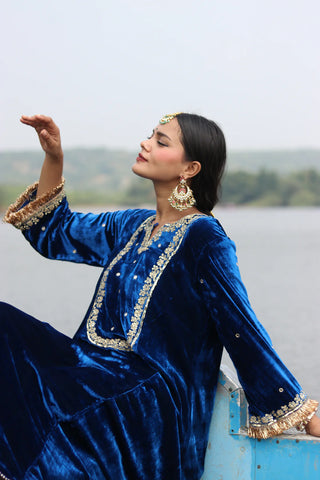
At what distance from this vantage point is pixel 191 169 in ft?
6.80

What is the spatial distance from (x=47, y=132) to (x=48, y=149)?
2.1 inches

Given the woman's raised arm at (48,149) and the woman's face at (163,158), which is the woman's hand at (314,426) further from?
the woman's raised arm at (48,149)

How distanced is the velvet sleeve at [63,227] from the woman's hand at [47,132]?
118 millimetres

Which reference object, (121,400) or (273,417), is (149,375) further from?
(273,417)

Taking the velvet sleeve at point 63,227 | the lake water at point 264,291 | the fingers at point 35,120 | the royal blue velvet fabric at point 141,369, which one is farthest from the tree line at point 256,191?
the royal blue velvet fabric at point 141,369

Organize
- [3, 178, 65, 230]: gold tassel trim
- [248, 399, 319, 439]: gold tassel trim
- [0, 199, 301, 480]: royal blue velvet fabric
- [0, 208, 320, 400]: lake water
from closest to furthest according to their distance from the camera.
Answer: [0, 199, 301, 480]: royal blue velvet fabric < [248, 399, 319, 439]: gold tassel trim < [3, 178, 65, 230]: gold tassel trim < [0, 208, 320, 400]: lake water

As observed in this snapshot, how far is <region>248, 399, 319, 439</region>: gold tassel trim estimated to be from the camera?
1859mm

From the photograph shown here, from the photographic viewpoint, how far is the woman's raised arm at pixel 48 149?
215cm

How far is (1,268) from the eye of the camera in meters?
9.99

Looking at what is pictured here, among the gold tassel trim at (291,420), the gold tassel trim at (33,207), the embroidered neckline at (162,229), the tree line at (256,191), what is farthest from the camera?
the tree line at (256,191)

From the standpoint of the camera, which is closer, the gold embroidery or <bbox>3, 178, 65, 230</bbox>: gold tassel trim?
the gold embroidery

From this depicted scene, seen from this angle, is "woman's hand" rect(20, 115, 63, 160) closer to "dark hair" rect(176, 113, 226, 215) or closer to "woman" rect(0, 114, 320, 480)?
"woman" rect(0, 114, 320, 480)

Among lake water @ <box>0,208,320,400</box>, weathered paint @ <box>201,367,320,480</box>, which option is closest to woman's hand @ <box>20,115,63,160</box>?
weathered paint @ <box>201,367,320,480</box>

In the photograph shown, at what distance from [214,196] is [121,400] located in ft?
2.16
